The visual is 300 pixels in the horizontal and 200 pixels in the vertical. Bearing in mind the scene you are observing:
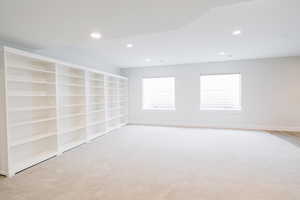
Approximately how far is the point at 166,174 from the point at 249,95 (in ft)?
15.2

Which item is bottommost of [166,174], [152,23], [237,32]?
[166,174]

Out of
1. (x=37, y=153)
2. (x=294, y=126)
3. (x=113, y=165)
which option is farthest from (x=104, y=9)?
(x=294, y=126)

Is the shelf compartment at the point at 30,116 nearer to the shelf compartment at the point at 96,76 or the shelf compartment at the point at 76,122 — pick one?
the shelf compartment at the point at 76,122

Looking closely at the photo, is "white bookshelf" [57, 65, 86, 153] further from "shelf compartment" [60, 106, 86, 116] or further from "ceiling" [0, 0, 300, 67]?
"ceiling" [0, 0, 300, 67]

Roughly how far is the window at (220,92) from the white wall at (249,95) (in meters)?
0.20

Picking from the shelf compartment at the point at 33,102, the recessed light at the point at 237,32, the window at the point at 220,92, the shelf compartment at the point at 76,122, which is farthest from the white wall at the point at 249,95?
the shelf compartment at the point at 33,102

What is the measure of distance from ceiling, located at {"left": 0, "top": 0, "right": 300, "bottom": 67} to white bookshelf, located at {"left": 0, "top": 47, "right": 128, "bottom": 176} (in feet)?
1.48

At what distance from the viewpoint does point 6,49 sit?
7.69 ft

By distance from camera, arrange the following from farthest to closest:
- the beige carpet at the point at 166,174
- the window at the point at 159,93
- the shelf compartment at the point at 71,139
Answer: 1. the window at the point at 159,93
2. the shelf compartment at the point at 71,139
3. the beige carpet at the point at 166,174

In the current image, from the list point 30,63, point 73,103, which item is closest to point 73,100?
point 73,103

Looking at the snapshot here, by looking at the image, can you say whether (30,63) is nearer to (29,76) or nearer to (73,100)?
(29,76)

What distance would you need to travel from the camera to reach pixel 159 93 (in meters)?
6.61

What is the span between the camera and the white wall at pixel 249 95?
513 cm

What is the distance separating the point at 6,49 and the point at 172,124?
5.30 meters
